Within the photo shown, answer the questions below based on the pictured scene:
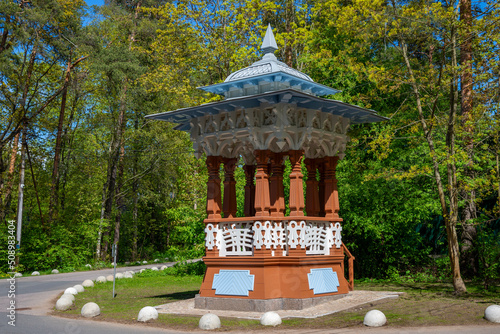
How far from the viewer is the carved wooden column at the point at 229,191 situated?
14.7 metres

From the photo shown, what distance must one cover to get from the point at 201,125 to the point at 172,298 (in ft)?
17.7

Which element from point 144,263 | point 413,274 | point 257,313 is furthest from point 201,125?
point 144,263

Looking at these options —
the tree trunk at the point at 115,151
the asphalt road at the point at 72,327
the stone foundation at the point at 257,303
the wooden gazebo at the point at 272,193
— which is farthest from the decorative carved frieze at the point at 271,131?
the tree trunk at the point at 115,151

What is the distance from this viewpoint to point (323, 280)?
13000mm

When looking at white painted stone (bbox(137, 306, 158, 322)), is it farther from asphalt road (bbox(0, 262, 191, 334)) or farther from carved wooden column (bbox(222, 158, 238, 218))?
carved wooden column (bbox(222, 158, 238, 218))

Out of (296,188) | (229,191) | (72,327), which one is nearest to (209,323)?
(72,327)

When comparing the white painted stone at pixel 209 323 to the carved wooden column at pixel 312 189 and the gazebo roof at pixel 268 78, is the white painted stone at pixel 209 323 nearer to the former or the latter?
the carved wooden column at pixel 312 189

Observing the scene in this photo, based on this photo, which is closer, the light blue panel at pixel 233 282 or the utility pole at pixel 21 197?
the light blue panel at pixel 233 282

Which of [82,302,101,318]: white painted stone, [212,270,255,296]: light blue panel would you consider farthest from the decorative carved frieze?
[82,302,101,318]: white painted stone

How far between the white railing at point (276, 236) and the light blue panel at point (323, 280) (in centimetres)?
54

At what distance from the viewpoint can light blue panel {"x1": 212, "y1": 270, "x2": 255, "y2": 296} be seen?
12406 mm

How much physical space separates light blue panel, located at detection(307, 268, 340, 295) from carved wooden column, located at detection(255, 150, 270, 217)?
1.94 metres

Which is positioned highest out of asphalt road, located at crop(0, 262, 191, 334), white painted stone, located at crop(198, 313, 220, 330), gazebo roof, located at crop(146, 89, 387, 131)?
gazebo roof, located at crop(146, 89, 387, 131)

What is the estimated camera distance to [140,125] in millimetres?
38375
